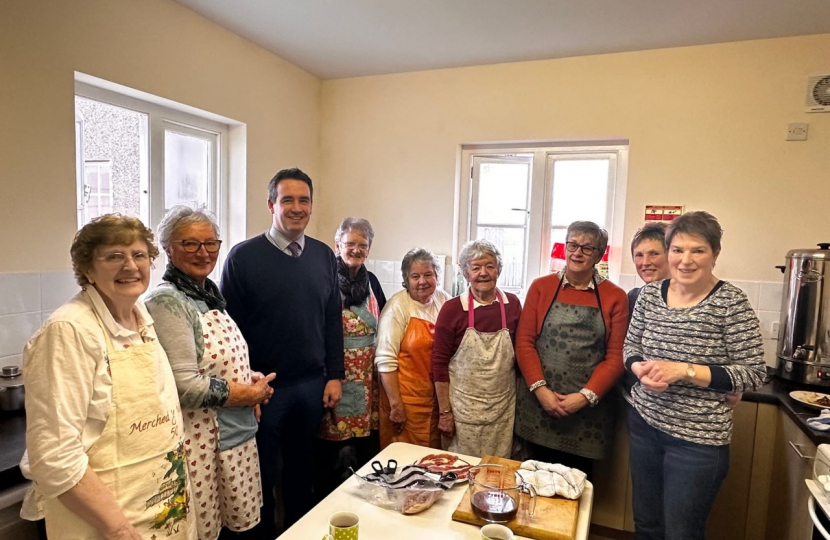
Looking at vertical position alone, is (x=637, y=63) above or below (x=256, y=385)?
above

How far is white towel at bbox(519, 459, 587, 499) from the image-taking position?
1.28 meters

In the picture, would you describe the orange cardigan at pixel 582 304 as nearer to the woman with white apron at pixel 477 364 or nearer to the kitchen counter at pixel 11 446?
the woman with white apron at pixel 477 364

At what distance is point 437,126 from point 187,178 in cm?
144

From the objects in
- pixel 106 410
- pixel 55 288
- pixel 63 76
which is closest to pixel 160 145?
pixel 63 76

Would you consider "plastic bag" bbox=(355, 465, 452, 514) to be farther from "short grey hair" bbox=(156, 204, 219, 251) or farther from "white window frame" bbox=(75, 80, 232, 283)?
"white window frame" bbox=(75, 80, 232, 283)

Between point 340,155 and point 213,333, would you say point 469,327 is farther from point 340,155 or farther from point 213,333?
point 340,155

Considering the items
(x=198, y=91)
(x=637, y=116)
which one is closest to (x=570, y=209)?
(x=637, y=116)

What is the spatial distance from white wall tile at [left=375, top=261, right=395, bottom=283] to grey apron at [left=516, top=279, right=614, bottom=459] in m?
1.47

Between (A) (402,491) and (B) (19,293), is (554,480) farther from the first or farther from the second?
(B) (19,293)

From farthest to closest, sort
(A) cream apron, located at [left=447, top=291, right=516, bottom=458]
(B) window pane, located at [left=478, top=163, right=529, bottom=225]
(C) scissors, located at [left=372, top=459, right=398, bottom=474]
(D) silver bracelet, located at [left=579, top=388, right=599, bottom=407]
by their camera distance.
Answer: (B) window pane, located at [left=478, top=163, right=529, bottom=225], (A) cream apron, located at [left=447, top=291, right=516, bottom=458], (D) silver bracelet, located at [left=579, top=388, right=599, bottom=407], (C) scissors, located at [left=372, top=459, right=398, bottom=474]

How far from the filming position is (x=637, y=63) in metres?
2.60

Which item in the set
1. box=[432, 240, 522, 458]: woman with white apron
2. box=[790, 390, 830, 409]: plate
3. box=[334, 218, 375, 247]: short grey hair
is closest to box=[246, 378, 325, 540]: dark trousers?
box=[432, 240, 522, 458]: woman with white apron

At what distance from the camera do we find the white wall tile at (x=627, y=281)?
2.62 m

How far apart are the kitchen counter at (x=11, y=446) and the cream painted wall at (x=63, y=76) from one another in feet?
1.66
